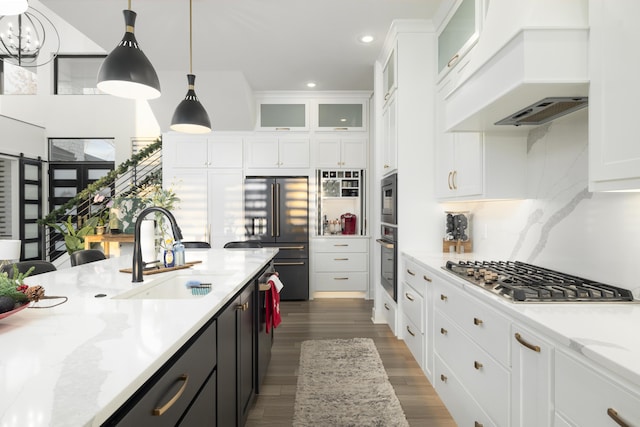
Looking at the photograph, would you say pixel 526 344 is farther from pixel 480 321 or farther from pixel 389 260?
pixel 389 260

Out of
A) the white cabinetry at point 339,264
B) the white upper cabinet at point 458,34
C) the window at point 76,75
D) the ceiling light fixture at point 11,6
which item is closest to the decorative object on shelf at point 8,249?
the ceiling light fixture at point 11,6

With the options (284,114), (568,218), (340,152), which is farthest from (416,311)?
(284,114)

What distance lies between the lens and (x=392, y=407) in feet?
7.38

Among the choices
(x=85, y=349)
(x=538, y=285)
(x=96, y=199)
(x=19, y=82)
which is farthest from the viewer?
(x=19, y=82)

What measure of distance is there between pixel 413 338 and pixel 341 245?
231cm

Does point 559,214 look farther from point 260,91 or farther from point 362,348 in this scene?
point 260,91

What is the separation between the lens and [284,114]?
5188mm

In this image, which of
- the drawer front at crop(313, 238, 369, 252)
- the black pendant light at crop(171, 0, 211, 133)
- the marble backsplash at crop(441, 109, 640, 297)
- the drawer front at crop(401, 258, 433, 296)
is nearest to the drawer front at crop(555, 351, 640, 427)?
the marble backsplash at crop(441, 109, 640, 297)

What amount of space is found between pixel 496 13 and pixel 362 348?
273cm

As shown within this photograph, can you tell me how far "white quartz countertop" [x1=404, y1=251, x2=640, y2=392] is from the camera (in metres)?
0.88

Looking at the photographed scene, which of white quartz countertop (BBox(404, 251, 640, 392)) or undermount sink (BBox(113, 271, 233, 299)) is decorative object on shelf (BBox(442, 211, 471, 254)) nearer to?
white quartz countertop (BBox(404, 251, 640, 392))

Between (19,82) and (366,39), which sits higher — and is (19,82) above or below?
above

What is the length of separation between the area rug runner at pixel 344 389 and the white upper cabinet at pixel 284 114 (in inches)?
125

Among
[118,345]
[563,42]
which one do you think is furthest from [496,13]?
[118,345]
